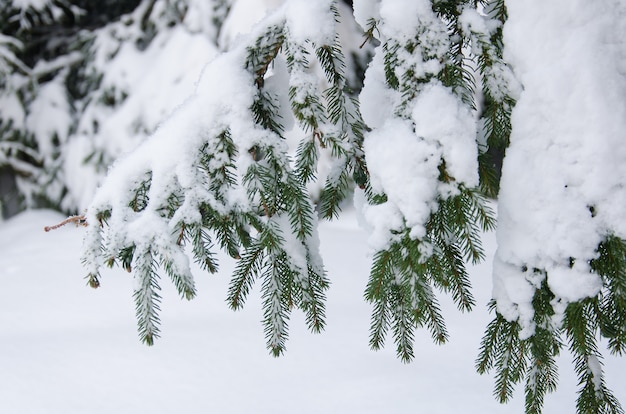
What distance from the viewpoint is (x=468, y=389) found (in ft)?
7.77

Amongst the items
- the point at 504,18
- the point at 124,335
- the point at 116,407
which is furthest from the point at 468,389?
the point at 124,335

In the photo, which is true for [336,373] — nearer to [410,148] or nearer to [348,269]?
[348,269]

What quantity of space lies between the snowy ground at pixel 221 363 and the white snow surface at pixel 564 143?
129cm

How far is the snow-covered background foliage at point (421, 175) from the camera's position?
1096 mm

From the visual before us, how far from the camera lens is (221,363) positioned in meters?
2.72

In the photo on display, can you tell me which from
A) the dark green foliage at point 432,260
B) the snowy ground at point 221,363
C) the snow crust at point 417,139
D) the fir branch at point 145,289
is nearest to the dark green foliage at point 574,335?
the dark green foliage at point 432,260

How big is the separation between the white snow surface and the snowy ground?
1289 mm

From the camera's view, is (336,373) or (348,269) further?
(348,269)

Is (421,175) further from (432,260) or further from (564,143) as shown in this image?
(564,143)

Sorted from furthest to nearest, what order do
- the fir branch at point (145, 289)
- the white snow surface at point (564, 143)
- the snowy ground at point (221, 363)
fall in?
1. the snowy ground at point (221, 363)
2. the fir branch at point (145, 289)
3. the white snow surface at point (564, 143)

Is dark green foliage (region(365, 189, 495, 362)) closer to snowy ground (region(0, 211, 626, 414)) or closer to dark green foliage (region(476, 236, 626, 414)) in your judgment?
dark green foliage (region(476, 236, 626, 414))

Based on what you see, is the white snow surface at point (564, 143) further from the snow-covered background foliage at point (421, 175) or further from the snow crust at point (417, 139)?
the snow crust at point (417, 139)

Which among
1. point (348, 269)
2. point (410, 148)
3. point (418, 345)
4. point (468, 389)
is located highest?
point (348, 269)

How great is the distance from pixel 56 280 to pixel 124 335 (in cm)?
127
